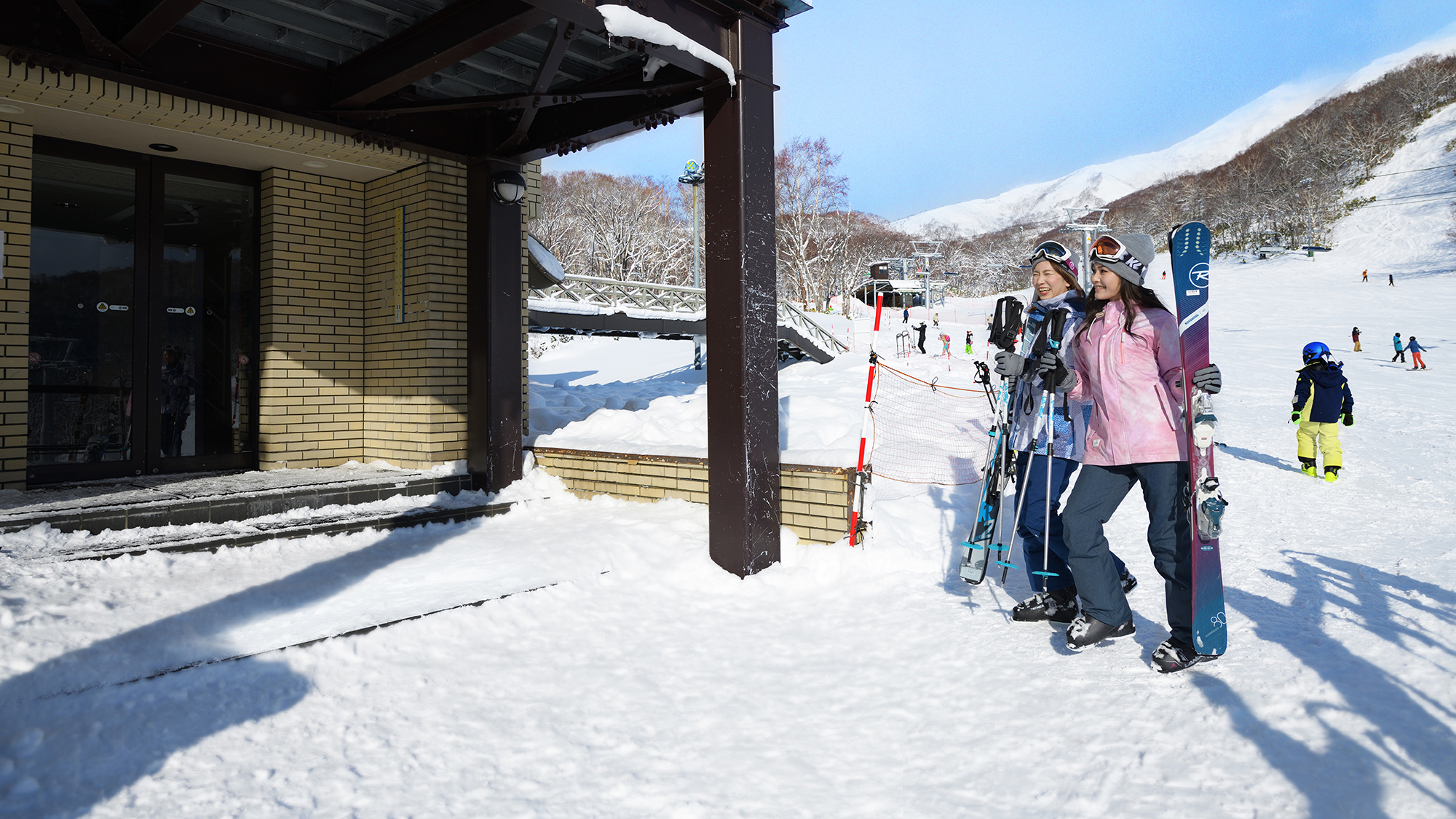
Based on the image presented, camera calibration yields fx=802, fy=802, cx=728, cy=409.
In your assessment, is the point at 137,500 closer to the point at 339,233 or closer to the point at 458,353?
the point at 458,353

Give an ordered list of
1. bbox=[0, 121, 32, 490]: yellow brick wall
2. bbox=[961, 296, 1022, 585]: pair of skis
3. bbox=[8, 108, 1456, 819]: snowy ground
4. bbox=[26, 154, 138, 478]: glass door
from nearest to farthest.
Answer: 1. bbox=[8, 108, 1456, 819]: snowy ground
2. bbox=[961, 296, 1022, 585]: pair of skis
3. bbox=[0, 121, 32, 490]: yellow brick wall
4. bbox=[26, 154, 138, 478]: glass door

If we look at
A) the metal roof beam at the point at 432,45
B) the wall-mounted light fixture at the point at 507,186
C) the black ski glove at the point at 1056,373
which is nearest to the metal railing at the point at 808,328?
the wall-mounted light fixture at the point at 507,186

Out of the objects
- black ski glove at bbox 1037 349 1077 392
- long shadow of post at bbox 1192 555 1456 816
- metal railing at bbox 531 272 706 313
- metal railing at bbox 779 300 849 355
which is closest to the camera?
long shadow of post at bbox 1192 555 1456 816

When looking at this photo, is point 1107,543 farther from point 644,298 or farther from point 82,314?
point 644,298

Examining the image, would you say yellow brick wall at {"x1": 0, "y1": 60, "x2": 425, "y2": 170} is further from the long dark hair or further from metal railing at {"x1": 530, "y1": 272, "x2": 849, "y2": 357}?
metal railing at {"x1": 530, "y1": 272, "x2": 849, "y2": 357}

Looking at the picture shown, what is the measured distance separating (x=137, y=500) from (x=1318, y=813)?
580 cm

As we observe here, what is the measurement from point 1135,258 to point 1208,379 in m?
0.69

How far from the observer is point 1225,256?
59906 millimetres

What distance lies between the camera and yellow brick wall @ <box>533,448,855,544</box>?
497cm

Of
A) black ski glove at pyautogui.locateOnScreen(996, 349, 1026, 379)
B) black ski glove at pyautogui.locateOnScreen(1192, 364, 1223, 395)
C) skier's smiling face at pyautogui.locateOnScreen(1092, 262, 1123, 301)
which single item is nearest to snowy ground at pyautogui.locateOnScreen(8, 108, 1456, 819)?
black ski glove at pyautogui.locateOnScreen(1192, 364, 1223, 395)

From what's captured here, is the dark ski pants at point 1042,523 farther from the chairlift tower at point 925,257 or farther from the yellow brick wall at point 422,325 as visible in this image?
the chairlift tower at point 925,257

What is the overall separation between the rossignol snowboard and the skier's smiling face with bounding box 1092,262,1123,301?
23 centimetres

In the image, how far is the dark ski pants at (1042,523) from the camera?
3828 mm

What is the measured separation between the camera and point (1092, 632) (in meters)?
3.39
